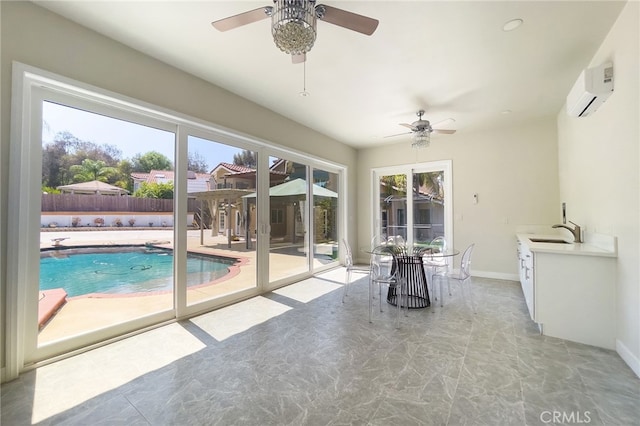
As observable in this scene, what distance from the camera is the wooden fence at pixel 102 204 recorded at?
2357 mm

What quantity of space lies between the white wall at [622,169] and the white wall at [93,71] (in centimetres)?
388

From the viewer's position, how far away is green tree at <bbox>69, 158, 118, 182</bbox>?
2.49 metres

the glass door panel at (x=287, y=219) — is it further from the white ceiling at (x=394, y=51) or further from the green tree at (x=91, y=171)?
the green tree at (x=91, y=171)

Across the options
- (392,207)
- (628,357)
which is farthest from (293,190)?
(628,357)

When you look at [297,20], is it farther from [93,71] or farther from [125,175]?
[125,175]

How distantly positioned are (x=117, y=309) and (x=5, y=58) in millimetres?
2270

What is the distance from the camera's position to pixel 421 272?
12.0 ft

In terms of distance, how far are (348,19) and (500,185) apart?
4.60 meters

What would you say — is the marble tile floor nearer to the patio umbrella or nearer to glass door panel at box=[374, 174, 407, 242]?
the patio umbrella

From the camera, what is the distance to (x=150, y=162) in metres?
2.99

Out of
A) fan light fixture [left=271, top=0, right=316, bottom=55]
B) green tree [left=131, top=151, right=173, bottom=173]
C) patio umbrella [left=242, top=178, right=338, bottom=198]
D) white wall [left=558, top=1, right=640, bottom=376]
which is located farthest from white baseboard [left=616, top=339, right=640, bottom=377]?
green tree [left=131, top=151, right=173, bottom=173]

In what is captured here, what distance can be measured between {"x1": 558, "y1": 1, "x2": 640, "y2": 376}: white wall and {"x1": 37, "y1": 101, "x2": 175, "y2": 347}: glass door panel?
4.26m

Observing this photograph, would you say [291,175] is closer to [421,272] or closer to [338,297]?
[338,297]

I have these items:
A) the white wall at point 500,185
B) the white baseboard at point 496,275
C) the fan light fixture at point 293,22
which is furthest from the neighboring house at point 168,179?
the white baseboard at point 496,275
